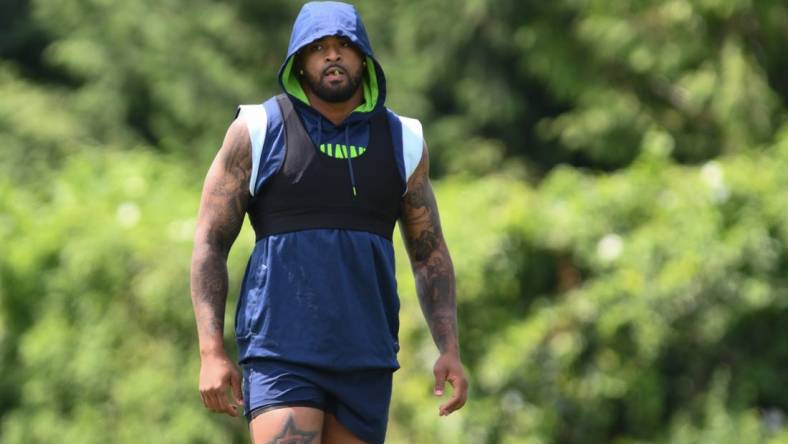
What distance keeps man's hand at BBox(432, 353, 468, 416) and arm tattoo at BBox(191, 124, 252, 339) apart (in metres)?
0.68

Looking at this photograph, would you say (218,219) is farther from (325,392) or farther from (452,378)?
(452,378)

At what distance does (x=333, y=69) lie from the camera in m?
4.88

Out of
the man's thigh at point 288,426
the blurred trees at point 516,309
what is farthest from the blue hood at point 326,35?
the blurred trees at point 516,309

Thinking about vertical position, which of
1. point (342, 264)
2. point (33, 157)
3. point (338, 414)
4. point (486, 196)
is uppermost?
point (33, 157)

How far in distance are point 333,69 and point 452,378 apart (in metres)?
0.98

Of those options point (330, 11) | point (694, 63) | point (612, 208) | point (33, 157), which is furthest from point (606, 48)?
point (330, 11)

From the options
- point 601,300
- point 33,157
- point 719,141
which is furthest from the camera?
point 33,157

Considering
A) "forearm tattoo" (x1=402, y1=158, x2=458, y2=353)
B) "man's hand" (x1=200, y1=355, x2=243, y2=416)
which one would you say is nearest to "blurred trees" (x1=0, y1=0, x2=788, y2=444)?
"forearm tattoo" (x1=402, y1=158, x2=458, y2=353)

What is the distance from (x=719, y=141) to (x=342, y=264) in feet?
32.0

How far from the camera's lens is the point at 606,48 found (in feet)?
47.6

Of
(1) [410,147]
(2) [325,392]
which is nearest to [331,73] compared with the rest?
(1) [410,147]

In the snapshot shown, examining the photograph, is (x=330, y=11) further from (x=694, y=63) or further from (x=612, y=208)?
(x=694, y=63)

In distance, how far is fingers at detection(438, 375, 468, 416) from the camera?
502cm

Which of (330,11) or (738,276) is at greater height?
(330,11)
